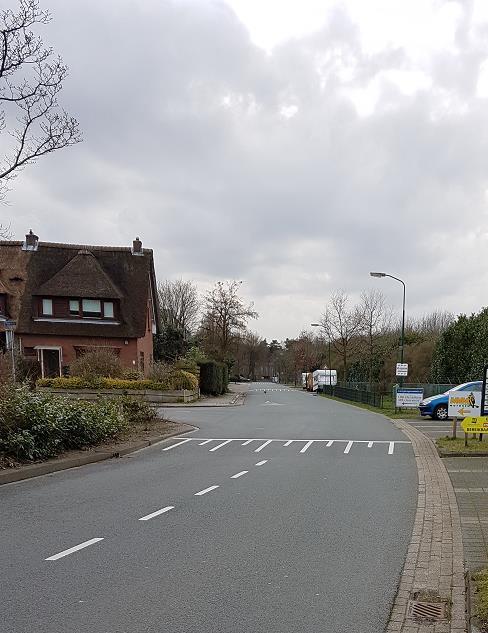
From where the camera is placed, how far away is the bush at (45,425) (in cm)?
1184

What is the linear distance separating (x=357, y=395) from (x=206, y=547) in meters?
39.8

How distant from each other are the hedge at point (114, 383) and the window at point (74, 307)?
9170 mm

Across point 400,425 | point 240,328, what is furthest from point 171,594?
point 240,328

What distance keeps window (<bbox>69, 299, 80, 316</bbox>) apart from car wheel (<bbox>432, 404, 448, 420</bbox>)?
85.2 feet

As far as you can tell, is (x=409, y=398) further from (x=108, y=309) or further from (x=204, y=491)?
(x=108, y=309)

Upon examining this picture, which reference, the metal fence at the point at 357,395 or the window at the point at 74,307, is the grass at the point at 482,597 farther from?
the window at the point at 74,307

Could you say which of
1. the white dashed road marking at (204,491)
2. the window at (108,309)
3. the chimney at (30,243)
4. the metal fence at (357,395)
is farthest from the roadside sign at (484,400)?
the chimney at (30,243)

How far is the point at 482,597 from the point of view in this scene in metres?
4.54

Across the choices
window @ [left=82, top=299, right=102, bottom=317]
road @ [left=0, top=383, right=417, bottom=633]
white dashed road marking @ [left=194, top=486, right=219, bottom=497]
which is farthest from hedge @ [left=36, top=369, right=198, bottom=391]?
white dashed road marking @ [left=194, top=486, right=219, bottom=497]

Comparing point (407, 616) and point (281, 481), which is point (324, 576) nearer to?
point (407, 616)

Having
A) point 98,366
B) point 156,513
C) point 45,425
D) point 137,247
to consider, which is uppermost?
point 137,247

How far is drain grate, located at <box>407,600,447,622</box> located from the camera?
455 centimetres

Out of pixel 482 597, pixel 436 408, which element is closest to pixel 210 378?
pixel 436 408

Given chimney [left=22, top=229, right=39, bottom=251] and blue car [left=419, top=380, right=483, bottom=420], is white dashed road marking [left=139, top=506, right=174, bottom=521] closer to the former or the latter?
blue car [left=419, top=380, right=483, bottom=420]
